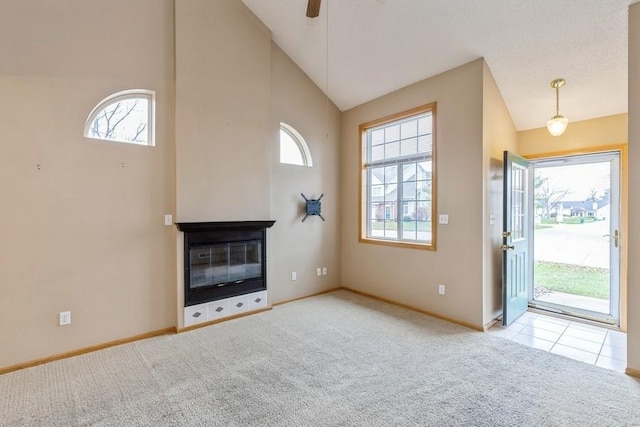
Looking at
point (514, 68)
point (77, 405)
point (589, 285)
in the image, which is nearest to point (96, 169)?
point (77, 405)

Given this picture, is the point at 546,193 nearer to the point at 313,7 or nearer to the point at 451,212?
the point at 451,212

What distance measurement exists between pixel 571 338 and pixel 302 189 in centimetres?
367

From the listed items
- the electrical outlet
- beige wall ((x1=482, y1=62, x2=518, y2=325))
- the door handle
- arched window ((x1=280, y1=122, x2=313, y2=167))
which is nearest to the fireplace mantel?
arched window ((x1=280, y1=122, x2=313, y2=167))

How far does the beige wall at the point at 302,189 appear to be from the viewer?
4.35 m

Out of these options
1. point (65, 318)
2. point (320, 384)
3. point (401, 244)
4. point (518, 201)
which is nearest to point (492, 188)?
point (518, 201)

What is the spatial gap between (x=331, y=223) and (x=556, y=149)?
324 centimetres

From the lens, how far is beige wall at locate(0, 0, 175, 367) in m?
2.61

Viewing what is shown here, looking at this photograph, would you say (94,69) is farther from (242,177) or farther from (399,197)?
(399,197)

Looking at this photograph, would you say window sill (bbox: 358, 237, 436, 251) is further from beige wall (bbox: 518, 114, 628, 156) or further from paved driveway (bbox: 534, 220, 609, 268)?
beige wall (bbox: 518, 114, 628, 156)

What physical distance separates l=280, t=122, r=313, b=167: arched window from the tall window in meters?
0.94

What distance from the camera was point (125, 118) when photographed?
3.23 m

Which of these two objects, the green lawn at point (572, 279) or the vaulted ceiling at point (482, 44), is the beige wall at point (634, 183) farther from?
the green lawn at point (572, 279)

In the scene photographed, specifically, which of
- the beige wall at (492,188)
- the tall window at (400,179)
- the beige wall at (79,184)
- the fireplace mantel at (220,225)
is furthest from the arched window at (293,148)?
the beige wall at (492,188)

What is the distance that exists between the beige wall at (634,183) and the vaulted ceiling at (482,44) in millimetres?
281
